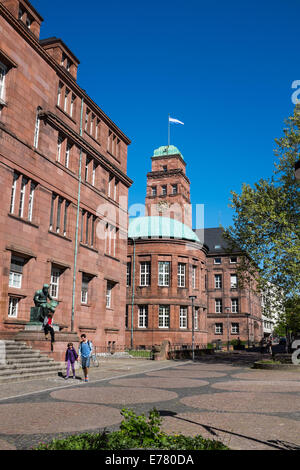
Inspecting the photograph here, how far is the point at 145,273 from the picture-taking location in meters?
50.2

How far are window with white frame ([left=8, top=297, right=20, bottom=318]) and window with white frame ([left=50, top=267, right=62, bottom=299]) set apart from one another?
363 centimetres

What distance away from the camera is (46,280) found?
25.0m

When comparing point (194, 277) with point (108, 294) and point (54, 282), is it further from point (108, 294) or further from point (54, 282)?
point (54, 282)

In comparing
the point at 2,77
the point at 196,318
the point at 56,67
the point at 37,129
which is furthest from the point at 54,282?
the point at 196,318

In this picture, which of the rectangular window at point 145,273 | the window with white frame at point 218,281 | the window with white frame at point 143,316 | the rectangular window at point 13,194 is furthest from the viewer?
the window with white frame at point 218,281

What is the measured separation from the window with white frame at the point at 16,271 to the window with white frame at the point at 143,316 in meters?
27.6

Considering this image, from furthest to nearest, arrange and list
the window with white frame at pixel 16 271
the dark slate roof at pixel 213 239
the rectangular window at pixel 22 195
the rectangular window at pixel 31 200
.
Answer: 1. the dark slate roof at pixel 213 239
2. the rectangular window at pixel 31 200
3. the rectangular window at pixel 22 195
4. the window with white frame at pixel 16 271

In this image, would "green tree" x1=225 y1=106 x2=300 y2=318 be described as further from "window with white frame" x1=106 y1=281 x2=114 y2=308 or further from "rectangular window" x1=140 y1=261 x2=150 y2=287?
"rectangular window" x1=140 y1=261 x2=150 y2=287

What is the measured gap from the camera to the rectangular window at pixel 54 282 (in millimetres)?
26398

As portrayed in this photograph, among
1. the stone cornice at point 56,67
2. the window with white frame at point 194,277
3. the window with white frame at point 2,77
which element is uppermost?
the stone cornice at point 56,67

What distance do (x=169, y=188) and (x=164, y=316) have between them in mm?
44216

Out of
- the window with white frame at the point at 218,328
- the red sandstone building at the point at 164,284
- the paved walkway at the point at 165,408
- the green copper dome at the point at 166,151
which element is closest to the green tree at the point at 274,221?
the paved walkway at the point at 165,408

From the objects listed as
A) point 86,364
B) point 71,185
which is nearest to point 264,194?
point 71,185

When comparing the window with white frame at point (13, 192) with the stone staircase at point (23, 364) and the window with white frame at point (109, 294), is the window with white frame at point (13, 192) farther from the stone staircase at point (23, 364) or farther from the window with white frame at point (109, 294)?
the window with white frame at point (109, 294)
